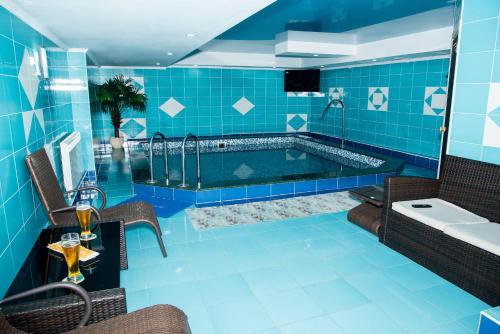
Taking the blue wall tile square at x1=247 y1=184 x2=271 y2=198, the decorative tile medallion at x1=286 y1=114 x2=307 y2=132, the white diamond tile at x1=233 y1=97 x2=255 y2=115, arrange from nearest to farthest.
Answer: the blue wall tile square at x1=247 y1=184 x2=271 y2=198, the white diamond tile at x1=233 y1=97 x2=255 y2=115, the decorative tile medallion at x1=286 y1=114 x2=307 y2=132

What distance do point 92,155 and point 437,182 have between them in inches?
180

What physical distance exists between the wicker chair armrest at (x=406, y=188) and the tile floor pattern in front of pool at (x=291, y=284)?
1.61 ft

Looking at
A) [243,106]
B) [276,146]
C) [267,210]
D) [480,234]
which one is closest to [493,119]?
[480,234]

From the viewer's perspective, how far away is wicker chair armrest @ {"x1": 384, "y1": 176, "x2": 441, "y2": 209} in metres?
3.12

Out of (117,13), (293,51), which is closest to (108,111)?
(293,51)

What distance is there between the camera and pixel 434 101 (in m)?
6.38

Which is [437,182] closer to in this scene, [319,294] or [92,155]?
[319,294]

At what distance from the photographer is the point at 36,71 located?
10.2 ft

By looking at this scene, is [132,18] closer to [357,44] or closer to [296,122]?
[357,44]

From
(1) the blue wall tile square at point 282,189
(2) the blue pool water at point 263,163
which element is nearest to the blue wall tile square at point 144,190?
(2) the blue pool water at point 263,163

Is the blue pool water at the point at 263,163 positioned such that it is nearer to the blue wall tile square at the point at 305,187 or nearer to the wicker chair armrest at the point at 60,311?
the blue wall tile square at the point at 305,187

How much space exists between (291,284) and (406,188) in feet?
4.53

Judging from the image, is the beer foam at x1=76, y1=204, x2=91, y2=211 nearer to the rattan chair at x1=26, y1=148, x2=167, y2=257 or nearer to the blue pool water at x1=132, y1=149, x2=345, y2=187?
the rattan chair at x1=26, y1=148, x2=167, y2=257

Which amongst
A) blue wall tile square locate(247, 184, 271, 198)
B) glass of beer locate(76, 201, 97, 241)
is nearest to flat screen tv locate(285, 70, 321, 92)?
blue wall tile square locate(247, 184, 271, 198)
